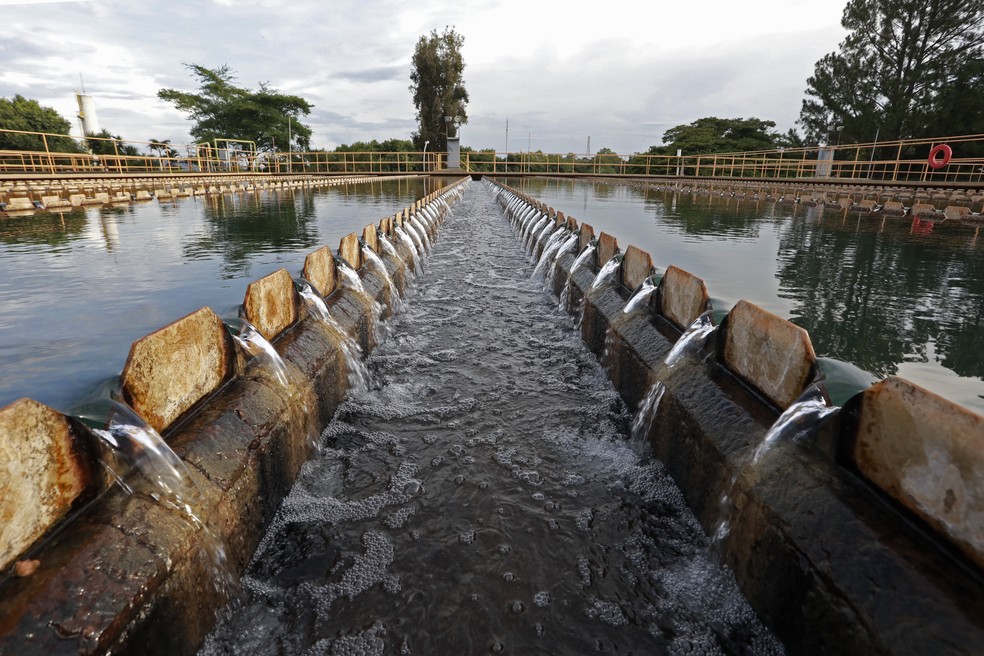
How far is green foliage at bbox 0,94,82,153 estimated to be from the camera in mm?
49547

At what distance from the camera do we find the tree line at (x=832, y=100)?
35031mm

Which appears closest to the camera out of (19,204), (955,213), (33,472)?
(33,472)

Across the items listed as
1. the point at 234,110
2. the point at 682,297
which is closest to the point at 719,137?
the point at 234,110

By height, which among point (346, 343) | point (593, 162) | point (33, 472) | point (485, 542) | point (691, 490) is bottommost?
point (485, 542)

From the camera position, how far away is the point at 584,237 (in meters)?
7.67

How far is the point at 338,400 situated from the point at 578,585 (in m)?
2.49

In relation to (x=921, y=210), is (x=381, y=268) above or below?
below

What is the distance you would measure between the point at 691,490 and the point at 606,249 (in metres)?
3.88

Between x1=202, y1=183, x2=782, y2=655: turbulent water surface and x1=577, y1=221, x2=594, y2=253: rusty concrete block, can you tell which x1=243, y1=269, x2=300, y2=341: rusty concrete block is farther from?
x1=577, y1=221, x2=594, y2=253: rusty concrete block

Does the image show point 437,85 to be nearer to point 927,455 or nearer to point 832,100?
point 832,100

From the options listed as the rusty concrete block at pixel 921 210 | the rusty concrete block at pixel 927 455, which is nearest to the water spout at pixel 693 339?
the rusty concrete block at pixel 927 455

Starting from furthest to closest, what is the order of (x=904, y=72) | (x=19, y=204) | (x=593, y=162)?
(x=593, y=162) < (x=904, y=72) < (x=19, y=204)

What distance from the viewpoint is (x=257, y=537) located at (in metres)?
2.63

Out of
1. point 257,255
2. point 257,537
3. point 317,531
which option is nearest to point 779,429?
point 317,531
